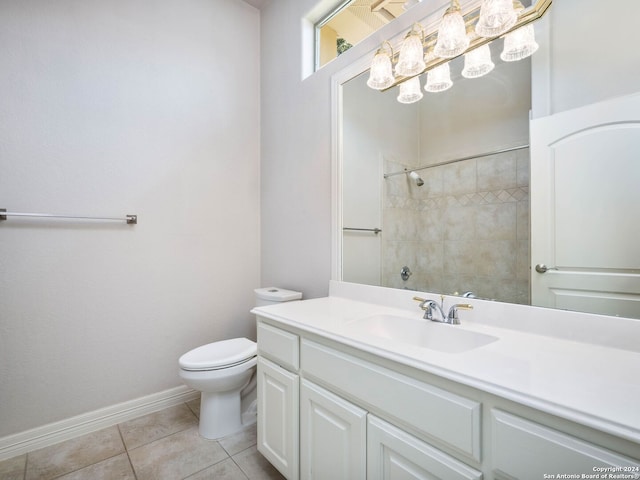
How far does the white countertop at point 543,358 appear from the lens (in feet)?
1.90

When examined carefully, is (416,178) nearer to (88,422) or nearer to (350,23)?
(350,23)

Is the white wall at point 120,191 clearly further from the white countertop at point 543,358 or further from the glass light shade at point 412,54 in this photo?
the glass light shade at point 412,54

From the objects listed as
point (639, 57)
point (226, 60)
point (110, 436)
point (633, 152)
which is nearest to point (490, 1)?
point (639, 57)

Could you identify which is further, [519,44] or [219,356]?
[219,356]

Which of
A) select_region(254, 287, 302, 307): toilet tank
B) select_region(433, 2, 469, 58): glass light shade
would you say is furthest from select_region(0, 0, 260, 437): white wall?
select_region(433, 2, 469, 58): glass light shade

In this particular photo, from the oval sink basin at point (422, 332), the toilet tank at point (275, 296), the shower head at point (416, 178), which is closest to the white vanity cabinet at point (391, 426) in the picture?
the oval sink basin at point (422, 332)

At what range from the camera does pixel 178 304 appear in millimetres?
2084

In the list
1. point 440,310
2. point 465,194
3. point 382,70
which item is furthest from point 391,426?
point 382,70

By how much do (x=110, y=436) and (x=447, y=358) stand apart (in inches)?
76.8

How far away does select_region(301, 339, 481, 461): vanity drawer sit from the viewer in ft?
2.32

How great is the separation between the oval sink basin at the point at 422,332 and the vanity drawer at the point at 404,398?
13cm

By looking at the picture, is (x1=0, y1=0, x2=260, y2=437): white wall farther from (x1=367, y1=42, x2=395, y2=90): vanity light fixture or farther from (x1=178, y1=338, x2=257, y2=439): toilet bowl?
(x1=367, y1=42, x2=395, y2=90): vanity light fixture

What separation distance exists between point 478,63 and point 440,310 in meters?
1.03

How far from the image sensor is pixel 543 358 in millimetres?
812
